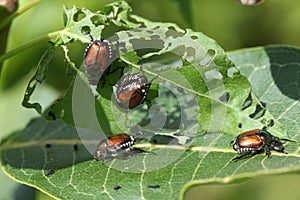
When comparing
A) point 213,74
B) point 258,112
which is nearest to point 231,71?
point 213,74

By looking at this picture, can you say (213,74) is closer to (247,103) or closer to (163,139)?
(247,103)

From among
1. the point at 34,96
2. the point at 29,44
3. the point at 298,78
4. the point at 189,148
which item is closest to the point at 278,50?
the point at 298,78

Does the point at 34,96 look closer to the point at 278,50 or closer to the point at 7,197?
the point at 7,197

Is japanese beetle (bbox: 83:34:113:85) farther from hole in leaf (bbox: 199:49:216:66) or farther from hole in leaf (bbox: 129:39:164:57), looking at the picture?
hole in leaf (bbox: 199:49:216:66)

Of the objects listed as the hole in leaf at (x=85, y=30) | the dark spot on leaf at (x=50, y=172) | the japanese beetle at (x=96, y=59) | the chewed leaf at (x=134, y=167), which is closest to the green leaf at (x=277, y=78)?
the chewed leaf at (x=134, y=167)

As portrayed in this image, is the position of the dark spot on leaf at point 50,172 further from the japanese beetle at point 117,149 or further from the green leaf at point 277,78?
the green leaf at point 277,78
